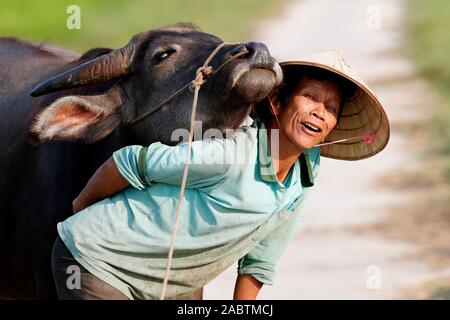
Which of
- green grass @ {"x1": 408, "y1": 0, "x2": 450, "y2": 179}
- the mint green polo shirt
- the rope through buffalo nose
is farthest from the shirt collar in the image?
green grass @ {"x1": 408, "y1": 0, "x2": 450, "y2": 179}

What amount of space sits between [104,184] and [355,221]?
504 centimetres

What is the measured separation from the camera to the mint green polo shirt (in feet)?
17.0

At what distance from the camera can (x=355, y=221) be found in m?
10.1

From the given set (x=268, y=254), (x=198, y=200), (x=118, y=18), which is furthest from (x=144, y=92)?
(x=118, y=18)

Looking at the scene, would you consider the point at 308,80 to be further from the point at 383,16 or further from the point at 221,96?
the point at 383,16

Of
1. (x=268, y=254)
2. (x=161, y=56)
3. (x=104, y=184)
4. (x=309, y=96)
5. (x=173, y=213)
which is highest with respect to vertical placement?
(x=161, y=56)

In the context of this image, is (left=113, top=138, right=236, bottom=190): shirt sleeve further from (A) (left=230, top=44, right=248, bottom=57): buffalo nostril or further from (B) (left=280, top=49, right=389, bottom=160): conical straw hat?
(B) (left=280, top=49, right=389, bottom=160): conical straw hat

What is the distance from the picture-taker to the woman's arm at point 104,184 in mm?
5230

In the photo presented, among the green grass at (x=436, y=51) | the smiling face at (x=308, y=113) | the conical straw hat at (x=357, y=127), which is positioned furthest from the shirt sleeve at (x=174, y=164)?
the green grass at (x=436, y=51)

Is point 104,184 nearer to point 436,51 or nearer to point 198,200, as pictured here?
point 198,200

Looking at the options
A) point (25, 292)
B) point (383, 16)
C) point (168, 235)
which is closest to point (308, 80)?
point (168, 235)

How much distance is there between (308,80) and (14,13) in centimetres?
1613

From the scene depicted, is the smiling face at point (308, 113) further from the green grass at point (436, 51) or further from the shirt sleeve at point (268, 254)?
the green grass at point (436, 51)

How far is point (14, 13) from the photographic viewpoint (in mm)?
21016
